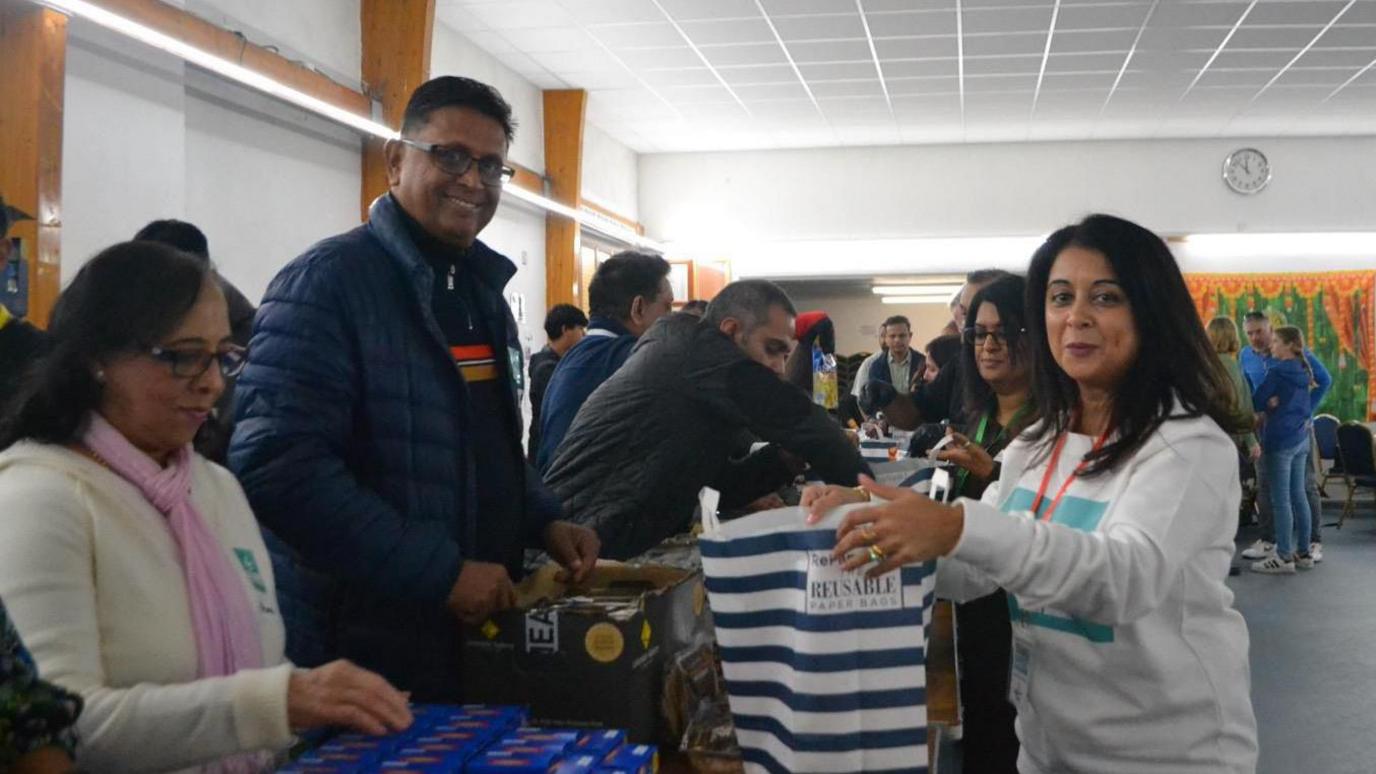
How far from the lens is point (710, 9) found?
6.91 meters

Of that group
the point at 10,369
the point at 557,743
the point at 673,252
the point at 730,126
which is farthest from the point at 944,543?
the point at 673,252

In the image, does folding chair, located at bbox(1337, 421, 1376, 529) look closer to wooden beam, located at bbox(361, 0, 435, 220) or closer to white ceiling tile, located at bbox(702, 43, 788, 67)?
white ceiling tile, located at bbox(702, 43, 788, 67)

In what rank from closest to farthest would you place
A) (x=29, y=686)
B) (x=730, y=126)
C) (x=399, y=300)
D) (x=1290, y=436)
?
1. (x=29, y=686)
2. (x=399, y=300)
3. (x=1290, y=436)
4. (x=730, y=126)

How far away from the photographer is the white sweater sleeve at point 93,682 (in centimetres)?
112

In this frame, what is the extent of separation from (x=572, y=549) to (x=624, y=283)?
2.12m

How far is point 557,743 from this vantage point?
4.28 feet

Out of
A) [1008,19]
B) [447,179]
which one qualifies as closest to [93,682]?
[447,179]

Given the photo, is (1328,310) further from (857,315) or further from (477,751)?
(477,751)

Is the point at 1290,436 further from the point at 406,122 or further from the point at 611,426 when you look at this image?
the point at 406,122

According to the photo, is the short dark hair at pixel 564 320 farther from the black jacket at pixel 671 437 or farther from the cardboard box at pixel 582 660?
the cardboard box at pixel 582 660

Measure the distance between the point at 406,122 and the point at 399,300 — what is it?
0.33 m

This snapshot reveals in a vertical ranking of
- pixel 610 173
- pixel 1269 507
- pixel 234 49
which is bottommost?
pixel 1269 507

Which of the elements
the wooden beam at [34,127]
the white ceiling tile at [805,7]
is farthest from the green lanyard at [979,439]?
the white ceiling tile at [805,7]

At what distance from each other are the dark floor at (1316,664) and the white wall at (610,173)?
5.94 metres
